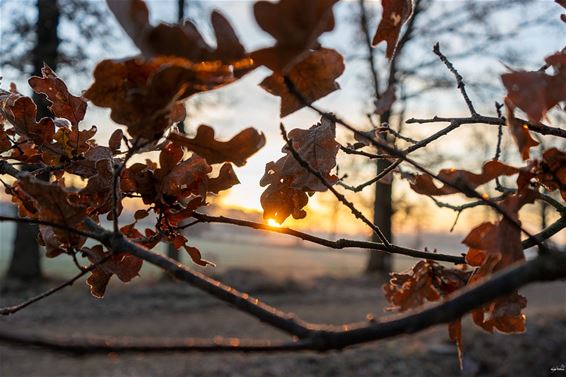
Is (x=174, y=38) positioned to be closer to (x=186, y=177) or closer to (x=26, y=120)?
(x=186, y=177)

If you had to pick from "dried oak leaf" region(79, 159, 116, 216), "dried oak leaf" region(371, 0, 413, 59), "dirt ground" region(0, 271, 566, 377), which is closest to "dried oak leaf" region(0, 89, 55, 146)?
"dried oak leaf" region(79, 159, 116, 216)

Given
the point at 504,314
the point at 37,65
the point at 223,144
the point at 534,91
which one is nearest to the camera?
the point at 534,91

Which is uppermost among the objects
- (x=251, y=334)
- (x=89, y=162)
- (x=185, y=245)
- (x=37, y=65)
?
(x=37, y=65)

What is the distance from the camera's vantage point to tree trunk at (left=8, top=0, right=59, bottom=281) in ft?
32.6

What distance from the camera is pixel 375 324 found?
38 centimetres

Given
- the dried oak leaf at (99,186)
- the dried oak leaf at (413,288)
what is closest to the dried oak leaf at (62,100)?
the dried oak leaf at (99,186)

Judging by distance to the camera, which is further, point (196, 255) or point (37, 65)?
point (37, 65)

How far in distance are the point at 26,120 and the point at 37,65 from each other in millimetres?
10447

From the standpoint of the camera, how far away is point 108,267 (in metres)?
0.78

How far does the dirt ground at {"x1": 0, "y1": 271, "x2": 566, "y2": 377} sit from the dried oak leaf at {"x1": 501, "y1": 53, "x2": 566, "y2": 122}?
275 cm

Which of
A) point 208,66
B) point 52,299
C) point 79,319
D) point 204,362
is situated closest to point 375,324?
point 208,66

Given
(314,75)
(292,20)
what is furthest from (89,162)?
(292,20)

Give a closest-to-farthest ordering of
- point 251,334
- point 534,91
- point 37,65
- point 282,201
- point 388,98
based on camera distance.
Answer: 1. point 534,91
2. point 282,201
3. point 388,98
4. point 251,334
5. point 37,65

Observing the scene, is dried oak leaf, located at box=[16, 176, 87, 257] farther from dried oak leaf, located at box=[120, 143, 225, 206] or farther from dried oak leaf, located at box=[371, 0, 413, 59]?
dried oak leaf, located at box=[371, 0, 413, 59]
